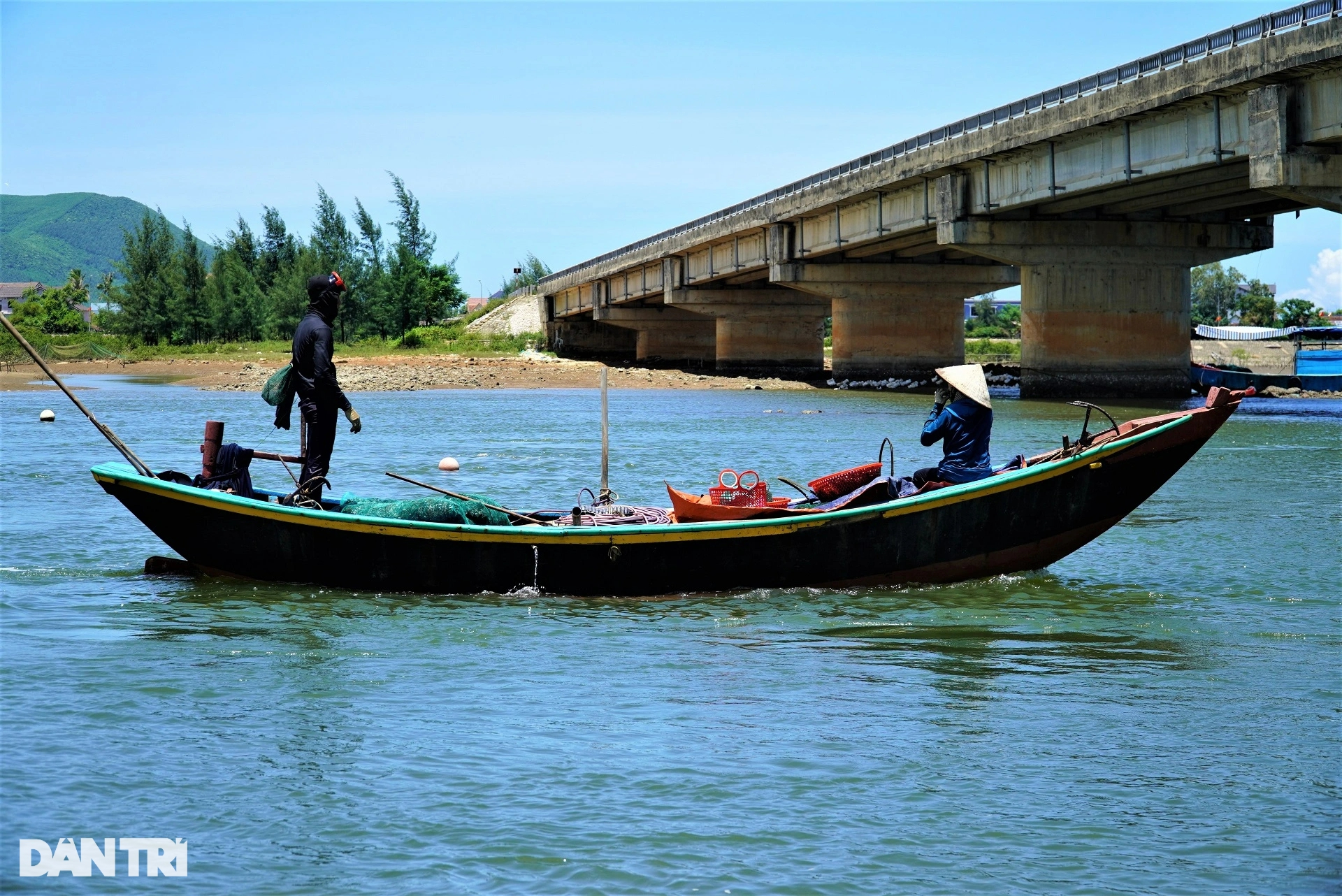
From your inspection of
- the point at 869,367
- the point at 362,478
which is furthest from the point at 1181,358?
the point at 362,478

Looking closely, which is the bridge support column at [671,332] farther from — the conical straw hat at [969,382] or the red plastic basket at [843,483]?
the conical straw hat at [969,382]

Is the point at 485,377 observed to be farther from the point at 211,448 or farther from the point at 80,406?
the point at 80,406

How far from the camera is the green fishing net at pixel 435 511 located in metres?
11.5

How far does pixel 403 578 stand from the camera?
11.7m

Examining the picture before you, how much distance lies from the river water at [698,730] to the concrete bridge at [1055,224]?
13506 millimetres

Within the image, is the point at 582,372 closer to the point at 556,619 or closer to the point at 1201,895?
the point at 556,619

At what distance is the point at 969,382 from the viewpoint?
11633 mm

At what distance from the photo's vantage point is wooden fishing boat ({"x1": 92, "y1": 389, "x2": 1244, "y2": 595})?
37.4 feet

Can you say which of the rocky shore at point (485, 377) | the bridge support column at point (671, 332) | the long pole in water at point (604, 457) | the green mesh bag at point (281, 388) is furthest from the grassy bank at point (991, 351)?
the green mesh bag at point (281, 388)

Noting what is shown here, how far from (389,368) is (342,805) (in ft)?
191

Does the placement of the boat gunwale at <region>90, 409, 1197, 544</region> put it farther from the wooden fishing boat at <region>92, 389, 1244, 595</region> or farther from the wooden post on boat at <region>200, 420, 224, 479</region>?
the wooden post on boat at <region>200, 420, 224, 479</region>

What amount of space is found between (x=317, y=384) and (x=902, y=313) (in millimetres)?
43162
